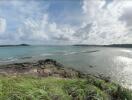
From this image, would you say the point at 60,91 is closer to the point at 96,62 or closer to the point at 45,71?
the point at 45,71

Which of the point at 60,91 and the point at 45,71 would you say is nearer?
the point at 60,91

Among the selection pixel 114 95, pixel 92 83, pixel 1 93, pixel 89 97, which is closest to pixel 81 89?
pixel 89 97

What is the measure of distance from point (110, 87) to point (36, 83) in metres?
5.56

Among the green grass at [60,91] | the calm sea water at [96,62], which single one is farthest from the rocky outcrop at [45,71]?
the green grass at [60,91]

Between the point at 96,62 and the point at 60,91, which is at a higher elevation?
the point at 60,91

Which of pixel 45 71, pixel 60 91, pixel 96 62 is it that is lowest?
pixel 96 62

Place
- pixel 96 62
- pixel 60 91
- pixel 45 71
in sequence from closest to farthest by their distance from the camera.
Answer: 1. pixel 60 91
2. pixel 45 71
3. pixel 96 62

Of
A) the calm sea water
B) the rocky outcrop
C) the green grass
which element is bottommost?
the calm sea water

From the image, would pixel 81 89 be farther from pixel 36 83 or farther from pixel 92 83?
pixel 36 83

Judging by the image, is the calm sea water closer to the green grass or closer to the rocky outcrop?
the rocky outcrop

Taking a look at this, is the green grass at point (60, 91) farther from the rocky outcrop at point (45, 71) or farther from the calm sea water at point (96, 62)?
the calm sea water at point (96, 62)

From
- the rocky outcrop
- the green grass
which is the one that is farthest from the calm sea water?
the green grass

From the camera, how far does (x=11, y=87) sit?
10539mm

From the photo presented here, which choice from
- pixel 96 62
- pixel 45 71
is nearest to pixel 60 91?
pixel 45 71
